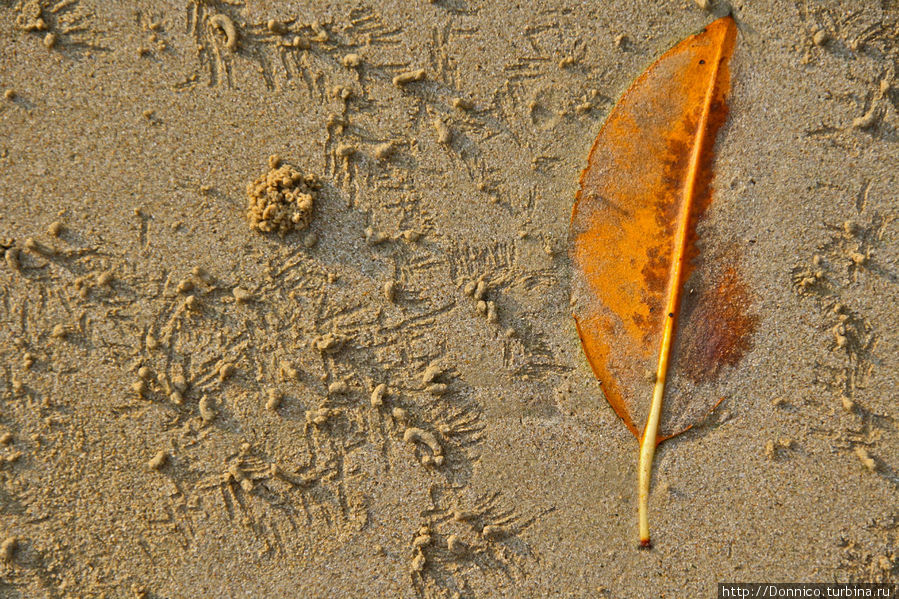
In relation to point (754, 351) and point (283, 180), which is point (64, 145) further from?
point (754, 351)

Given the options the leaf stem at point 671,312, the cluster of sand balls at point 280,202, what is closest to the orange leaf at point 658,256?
the leaf stem at point 671,312

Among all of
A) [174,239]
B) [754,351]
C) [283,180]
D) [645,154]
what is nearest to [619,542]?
[754,351]

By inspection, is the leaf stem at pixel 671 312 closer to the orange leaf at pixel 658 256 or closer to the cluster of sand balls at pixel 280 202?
the orange leaf at pixel 658 256

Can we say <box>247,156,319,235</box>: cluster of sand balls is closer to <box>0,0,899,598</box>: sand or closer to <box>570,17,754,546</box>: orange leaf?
<box>0,0,899,598</box>: sand

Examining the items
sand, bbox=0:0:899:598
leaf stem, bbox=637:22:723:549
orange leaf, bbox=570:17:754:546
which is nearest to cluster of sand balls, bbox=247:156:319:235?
sand, bbox=0:0:899:598

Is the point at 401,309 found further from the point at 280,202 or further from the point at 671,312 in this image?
the point at 671,312

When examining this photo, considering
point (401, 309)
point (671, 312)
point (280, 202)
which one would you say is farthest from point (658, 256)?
point (280, 202)
